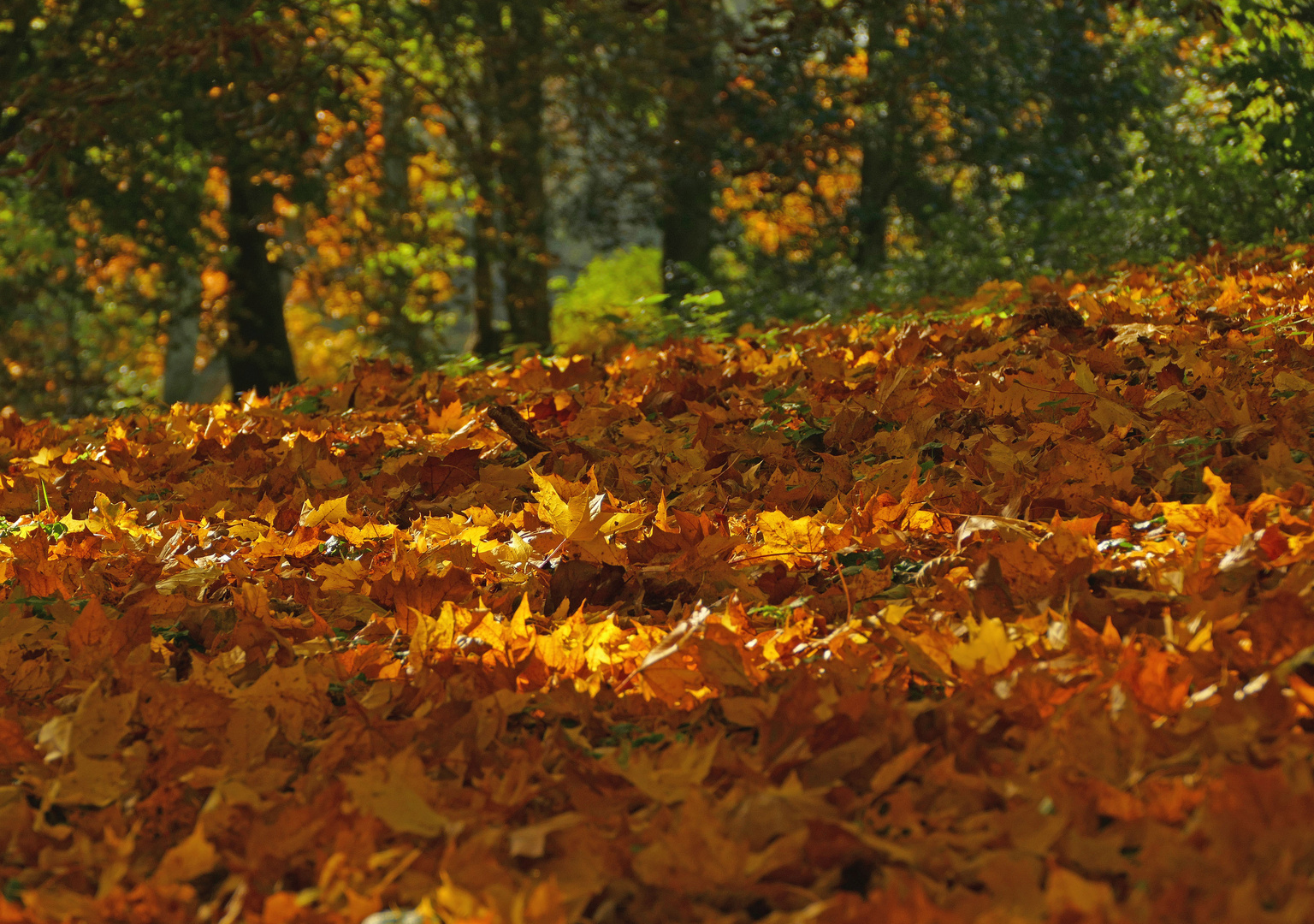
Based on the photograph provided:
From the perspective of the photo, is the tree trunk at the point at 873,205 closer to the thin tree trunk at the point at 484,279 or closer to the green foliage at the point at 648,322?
the green foliage at the point at 648,322

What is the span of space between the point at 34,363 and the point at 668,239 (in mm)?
6969

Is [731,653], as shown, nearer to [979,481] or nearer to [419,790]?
[419,790]

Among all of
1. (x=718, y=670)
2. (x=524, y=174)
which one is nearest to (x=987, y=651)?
(x=718, y=670)

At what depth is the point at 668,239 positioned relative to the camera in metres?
14.1

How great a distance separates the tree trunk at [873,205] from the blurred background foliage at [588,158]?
32 mm

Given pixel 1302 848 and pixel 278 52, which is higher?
pixel 278 52

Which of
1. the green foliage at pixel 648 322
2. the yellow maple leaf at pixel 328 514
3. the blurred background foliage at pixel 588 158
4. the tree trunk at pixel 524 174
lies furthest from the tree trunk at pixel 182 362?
the yellow maple leaf at pixel 328 514

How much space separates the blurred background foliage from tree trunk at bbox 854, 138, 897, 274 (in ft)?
0.10

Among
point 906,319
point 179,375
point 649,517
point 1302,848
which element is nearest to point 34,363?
point 179,375

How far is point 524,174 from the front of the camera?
40.7ft

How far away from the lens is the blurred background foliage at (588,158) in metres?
8.20

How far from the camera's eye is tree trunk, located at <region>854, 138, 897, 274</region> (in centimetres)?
1421

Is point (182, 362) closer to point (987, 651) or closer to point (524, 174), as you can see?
point (524, 174)

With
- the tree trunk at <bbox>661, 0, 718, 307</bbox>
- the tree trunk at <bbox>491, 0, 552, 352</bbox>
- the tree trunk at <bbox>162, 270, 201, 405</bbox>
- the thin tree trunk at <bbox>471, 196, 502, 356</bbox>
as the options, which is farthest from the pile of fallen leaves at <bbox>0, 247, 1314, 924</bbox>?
the tree trunk at <bbox>162, 270, 201, 405</bbox>
